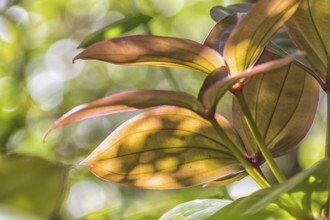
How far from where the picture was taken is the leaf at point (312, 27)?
38 centimetres

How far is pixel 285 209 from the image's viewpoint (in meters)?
0.35

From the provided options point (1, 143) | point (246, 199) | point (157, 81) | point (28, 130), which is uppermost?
point (157, 81)

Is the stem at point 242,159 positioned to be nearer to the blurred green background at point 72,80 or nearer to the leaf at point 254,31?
the leaf at point 254,31

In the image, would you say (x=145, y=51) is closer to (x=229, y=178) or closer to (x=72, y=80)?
(x=229, y=178)

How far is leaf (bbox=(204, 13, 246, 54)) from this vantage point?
1.29 feet

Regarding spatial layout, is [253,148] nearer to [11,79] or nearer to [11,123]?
[11,123]

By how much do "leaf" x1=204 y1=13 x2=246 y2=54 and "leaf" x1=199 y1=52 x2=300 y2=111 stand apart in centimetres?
5

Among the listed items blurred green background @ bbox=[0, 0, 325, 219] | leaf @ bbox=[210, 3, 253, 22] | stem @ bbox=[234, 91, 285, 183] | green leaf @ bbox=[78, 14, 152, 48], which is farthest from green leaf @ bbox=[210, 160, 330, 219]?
blurred green background @ bbox=[0, 0, 325, 219]

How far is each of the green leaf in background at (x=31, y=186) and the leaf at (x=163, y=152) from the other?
0.16 m

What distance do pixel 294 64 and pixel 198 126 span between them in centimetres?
8

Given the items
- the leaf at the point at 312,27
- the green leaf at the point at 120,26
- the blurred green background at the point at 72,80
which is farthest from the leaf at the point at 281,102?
the blurred green background at the point at 72,80

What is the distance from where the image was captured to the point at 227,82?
298 millimetres

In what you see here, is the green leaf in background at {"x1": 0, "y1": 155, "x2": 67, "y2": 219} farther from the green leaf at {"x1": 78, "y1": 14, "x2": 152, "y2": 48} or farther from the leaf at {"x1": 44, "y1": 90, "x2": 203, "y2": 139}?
the green leaf at {"x1": 78, "y1": 14, "x2": 152, "y2": 48}

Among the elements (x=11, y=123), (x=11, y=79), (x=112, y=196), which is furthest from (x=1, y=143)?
(x=112, y=196)
